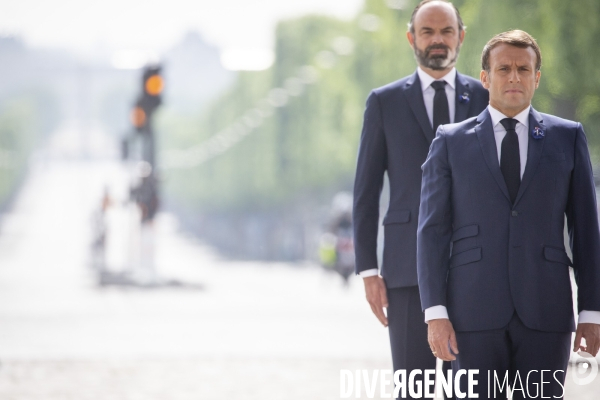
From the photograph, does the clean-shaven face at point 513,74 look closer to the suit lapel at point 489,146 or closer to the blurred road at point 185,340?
the suit lapel at point 489,146

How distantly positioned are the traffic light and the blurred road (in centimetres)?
336

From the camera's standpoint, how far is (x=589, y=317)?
4676 mm

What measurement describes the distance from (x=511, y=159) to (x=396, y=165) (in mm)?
1094

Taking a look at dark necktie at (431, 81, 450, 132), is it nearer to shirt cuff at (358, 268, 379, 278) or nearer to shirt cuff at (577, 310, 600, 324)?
shirt cuff at (358, 268, 379, 278)

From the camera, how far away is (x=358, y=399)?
32.0 feet

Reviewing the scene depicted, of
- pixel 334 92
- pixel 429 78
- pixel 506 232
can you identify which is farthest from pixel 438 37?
pixel 334 92

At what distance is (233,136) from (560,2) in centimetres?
5937

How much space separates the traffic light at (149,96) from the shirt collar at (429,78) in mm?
20440

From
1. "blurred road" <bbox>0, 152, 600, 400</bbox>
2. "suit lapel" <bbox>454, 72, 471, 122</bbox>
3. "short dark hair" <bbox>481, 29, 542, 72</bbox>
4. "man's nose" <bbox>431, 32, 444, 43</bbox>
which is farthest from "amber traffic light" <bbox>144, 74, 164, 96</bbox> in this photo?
"short dark hair" <bbox>481, 29, 542, 72</bbox>

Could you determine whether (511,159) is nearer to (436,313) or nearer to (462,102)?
(436,313)

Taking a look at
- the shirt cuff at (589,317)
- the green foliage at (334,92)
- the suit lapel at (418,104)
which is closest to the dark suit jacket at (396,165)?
the suit lapel at (418,104)

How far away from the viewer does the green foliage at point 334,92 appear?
67.7 ft

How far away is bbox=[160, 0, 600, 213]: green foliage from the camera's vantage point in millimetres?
20641

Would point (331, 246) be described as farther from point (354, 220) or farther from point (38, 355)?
point (354, 220)
